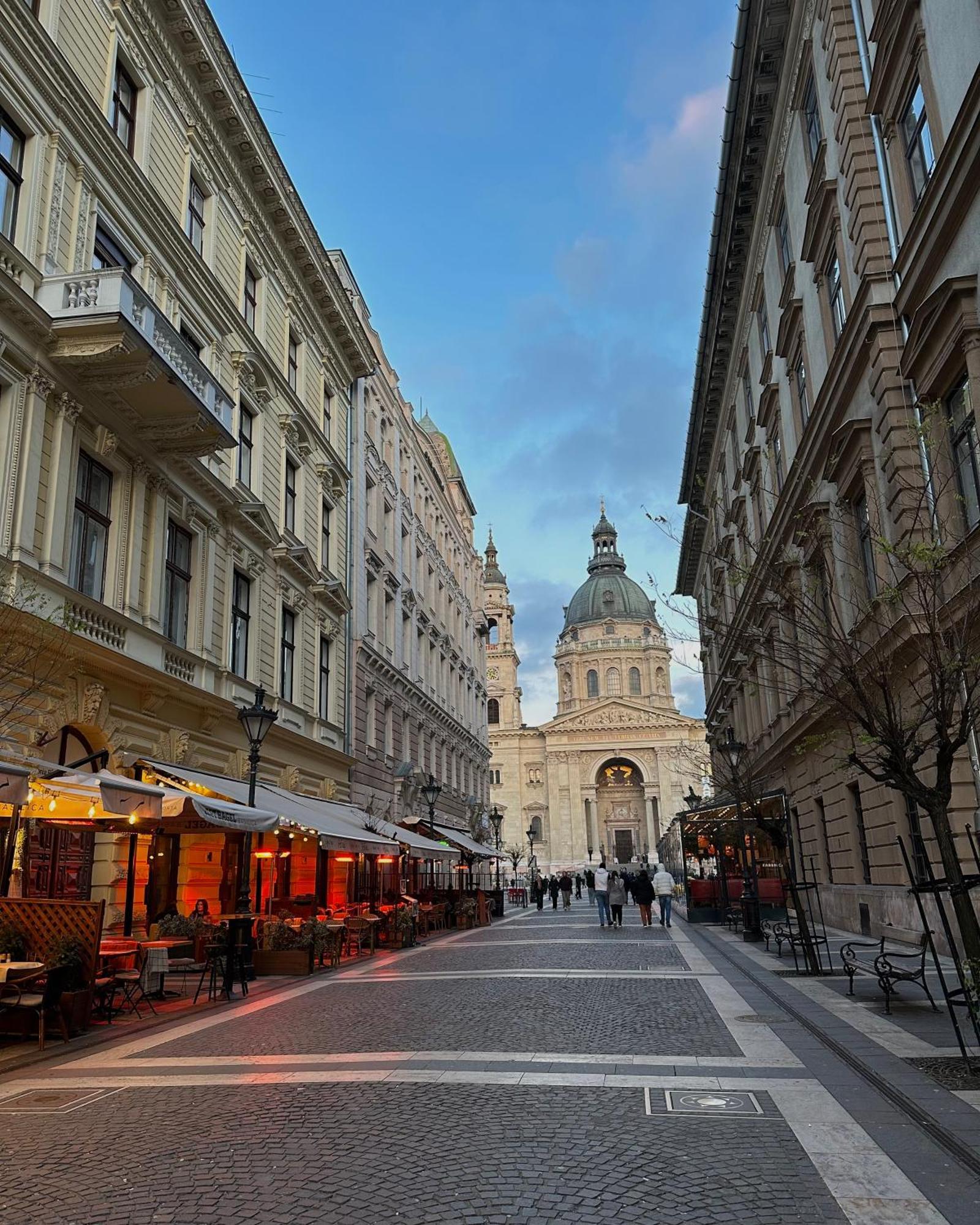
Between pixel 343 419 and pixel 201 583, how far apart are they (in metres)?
13.7

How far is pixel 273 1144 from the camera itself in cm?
614

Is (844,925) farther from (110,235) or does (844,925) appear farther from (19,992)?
(110,235)

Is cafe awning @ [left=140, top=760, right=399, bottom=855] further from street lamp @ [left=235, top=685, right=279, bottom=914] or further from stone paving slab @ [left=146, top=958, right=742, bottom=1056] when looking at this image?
stone paving slab @ [left=146, top=958, right=742, bottom=1056]

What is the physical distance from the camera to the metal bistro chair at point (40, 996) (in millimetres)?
9641

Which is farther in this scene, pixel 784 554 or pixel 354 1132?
pixel 784 554

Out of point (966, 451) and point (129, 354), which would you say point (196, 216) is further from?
point (966, 451)

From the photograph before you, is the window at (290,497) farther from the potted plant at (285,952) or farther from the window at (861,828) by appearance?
the window at (861,828)

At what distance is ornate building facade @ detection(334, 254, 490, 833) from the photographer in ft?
106

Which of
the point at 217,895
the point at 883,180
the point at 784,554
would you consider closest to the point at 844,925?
the point at 784,554

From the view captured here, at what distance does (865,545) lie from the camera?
1914cm

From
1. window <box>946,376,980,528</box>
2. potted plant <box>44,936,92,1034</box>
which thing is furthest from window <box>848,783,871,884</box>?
potted plant <box>44,936,92,1034</box>

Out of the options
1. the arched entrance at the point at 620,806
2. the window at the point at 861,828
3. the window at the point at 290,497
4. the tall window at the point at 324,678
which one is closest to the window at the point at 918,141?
the window at the point at 861,828

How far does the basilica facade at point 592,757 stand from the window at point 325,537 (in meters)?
80.1

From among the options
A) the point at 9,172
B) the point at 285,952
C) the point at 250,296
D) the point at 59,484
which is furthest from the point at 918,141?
the point at 285,952
